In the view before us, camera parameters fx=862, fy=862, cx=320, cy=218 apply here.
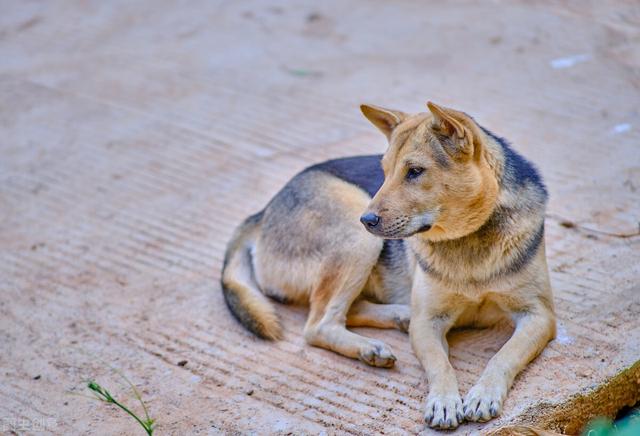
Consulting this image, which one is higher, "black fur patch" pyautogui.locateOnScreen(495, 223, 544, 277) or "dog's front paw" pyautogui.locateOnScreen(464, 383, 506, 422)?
"black fur patch" pyautogui.locateOnScreen(495, 223, 544, 277)

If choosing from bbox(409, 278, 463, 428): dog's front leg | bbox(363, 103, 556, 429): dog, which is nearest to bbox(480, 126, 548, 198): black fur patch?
bbox(363, 103, 556, 429): dog

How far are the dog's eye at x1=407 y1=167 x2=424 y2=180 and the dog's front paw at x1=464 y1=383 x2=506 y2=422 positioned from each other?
96 centimetres

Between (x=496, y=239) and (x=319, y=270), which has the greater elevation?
(x=496, y=239)

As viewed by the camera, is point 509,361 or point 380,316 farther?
point 380,316

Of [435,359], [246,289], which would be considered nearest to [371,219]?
[435,359]

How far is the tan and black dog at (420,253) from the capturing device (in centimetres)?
375

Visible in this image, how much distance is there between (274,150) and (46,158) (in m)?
1.79

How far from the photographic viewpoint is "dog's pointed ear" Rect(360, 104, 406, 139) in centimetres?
411

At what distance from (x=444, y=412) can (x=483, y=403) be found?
0.17 meters

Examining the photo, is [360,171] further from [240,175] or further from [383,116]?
[240,175]

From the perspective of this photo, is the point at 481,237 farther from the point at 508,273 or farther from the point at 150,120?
the point at 150,120

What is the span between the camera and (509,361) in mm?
3846

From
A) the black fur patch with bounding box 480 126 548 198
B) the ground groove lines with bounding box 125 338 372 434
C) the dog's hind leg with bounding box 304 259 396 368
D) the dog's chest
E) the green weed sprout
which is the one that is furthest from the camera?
the dog's hind leg with bounding box 304 259 396 368

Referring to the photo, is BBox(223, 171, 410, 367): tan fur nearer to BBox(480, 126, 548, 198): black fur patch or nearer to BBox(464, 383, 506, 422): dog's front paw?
BBox(464, 383, 506, 422): dog's front paw
